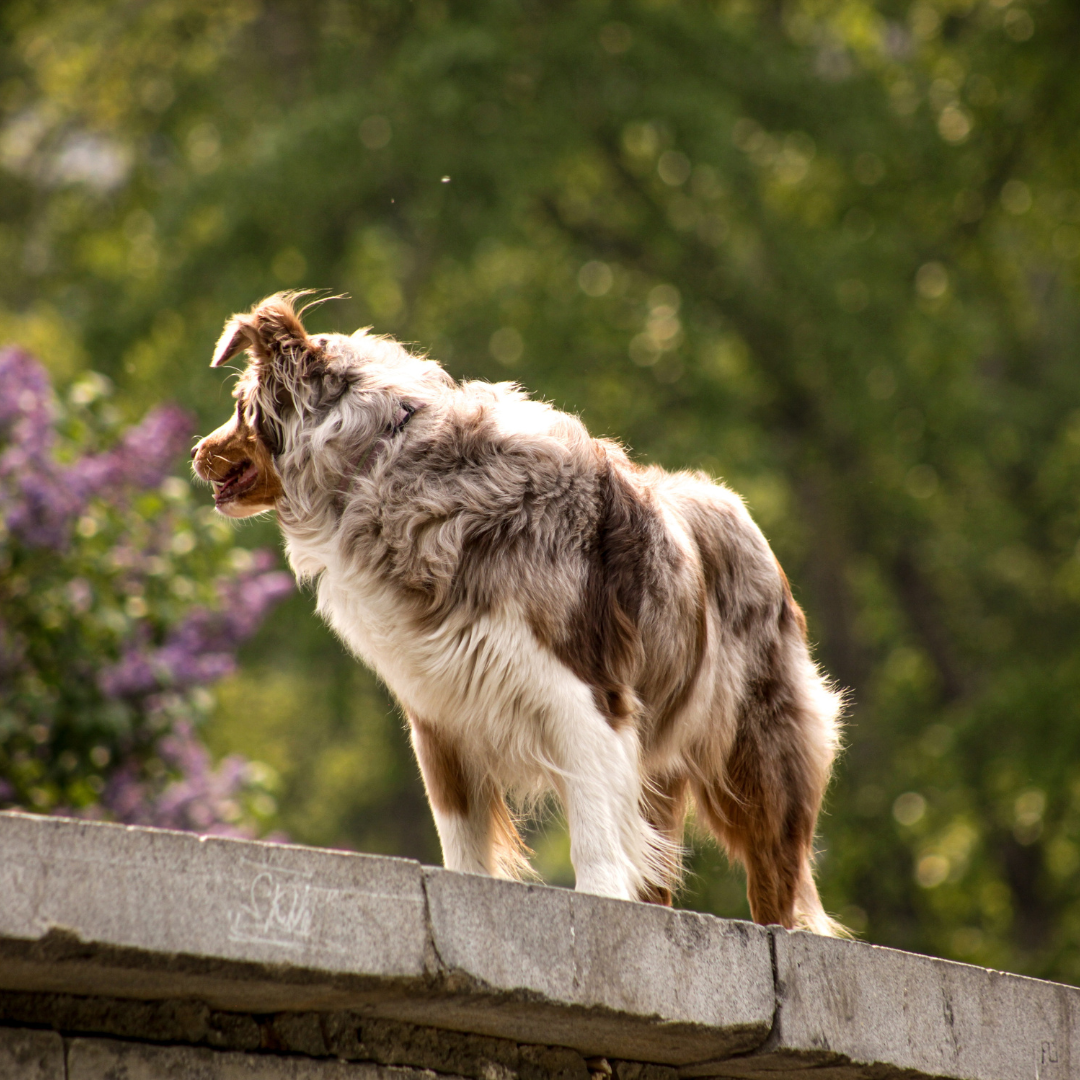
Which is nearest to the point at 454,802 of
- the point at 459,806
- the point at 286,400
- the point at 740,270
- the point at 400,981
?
the point at 459,806

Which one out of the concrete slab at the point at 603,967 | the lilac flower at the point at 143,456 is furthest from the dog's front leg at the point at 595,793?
the lilac flower at the point at 143,456

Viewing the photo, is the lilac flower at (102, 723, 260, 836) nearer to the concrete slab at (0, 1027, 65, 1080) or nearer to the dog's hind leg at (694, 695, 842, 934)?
the dog's hind leg at (694, 695, 842, 934)

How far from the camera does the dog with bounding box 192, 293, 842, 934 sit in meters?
3.83

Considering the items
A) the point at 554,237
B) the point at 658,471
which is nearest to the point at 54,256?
the point at 554,237

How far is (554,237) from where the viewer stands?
17891 mm

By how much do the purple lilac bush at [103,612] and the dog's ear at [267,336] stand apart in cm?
370

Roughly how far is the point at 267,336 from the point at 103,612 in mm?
3898

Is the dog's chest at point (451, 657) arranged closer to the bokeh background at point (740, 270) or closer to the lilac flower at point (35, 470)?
the lilac flower at point (35, 470)

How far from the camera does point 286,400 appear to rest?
13.4 feet

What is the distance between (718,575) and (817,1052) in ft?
4.47

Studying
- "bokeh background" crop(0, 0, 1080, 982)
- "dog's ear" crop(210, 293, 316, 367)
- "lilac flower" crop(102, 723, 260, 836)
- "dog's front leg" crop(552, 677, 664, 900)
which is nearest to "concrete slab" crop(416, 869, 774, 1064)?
"dog's front leg" crop(552, 677, 664, 900)

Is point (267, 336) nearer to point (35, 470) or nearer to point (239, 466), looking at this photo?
point (239, 466)

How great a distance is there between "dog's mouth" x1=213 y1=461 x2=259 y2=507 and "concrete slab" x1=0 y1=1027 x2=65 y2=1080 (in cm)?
170

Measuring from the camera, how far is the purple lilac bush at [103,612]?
7.46 meters
